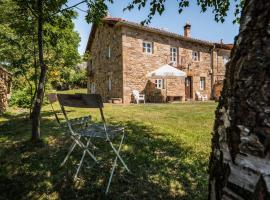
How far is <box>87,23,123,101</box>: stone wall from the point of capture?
18092 mm

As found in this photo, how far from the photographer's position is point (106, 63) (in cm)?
2048

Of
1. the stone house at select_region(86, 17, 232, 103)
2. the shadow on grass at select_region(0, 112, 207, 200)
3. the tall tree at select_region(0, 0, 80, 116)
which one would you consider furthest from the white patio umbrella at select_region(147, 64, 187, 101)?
the shadow on grass at select_region(0, 112, 207, 200)

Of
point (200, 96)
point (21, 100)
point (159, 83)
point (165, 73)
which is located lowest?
point (21, 100)

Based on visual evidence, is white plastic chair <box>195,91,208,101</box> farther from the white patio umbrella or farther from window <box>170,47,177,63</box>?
the white patio umbrella

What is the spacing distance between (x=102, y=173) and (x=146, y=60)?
1545cm

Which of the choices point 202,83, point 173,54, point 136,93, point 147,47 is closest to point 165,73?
point 136,93

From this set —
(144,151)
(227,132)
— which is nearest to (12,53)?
(144,151)

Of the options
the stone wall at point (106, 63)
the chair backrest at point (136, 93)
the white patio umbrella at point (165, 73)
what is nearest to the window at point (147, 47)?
the stone wall at point (106, 63)

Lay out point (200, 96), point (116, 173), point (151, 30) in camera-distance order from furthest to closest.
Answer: point (200, 96) < point (151, 30) < point (116, 173)

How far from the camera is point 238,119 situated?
1.06 metres

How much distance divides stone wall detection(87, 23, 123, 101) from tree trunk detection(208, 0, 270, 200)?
1596cm

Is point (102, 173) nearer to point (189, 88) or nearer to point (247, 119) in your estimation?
point (247, 119)

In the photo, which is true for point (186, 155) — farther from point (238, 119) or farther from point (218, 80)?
point (218, 80)

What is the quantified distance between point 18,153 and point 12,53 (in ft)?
22.6
